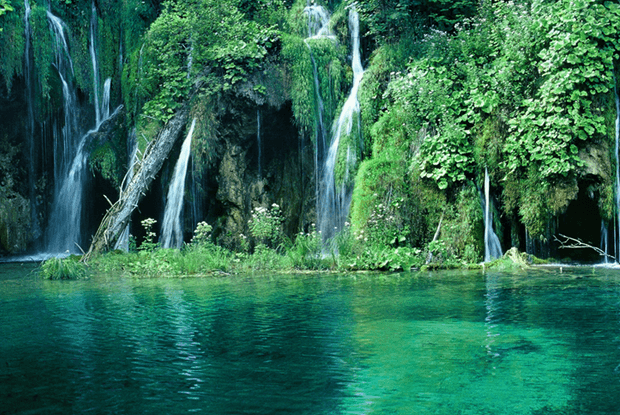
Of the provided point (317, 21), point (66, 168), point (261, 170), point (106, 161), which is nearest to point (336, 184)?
point (261, 170)

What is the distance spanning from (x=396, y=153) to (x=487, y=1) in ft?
14.6

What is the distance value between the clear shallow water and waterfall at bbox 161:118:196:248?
7024mm

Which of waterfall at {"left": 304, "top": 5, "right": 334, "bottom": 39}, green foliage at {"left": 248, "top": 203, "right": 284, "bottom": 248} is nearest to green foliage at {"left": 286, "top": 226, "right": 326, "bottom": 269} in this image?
green foliage at {"left": 248, "top": 203, "right": 284, "bottom": 248}

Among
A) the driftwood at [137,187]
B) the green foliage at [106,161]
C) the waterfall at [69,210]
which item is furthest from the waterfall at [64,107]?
the driftwood at [137,187]

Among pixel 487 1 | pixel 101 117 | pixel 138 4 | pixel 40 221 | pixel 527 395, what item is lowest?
pixel 527 395

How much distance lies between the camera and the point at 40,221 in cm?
1856

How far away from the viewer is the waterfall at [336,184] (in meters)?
15.0

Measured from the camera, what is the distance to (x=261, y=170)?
54.1ft

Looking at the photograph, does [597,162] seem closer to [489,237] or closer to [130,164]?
[489,237]

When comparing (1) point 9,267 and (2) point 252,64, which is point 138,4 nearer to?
(2) point 252,64

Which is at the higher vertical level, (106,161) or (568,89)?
(568,89)

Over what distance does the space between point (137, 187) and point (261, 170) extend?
3.13 m

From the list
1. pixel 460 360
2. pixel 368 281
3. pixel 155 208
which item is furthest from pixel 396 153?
pixel 460 360

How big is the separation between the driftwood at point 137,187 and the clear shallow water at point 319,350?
5.27 metres
